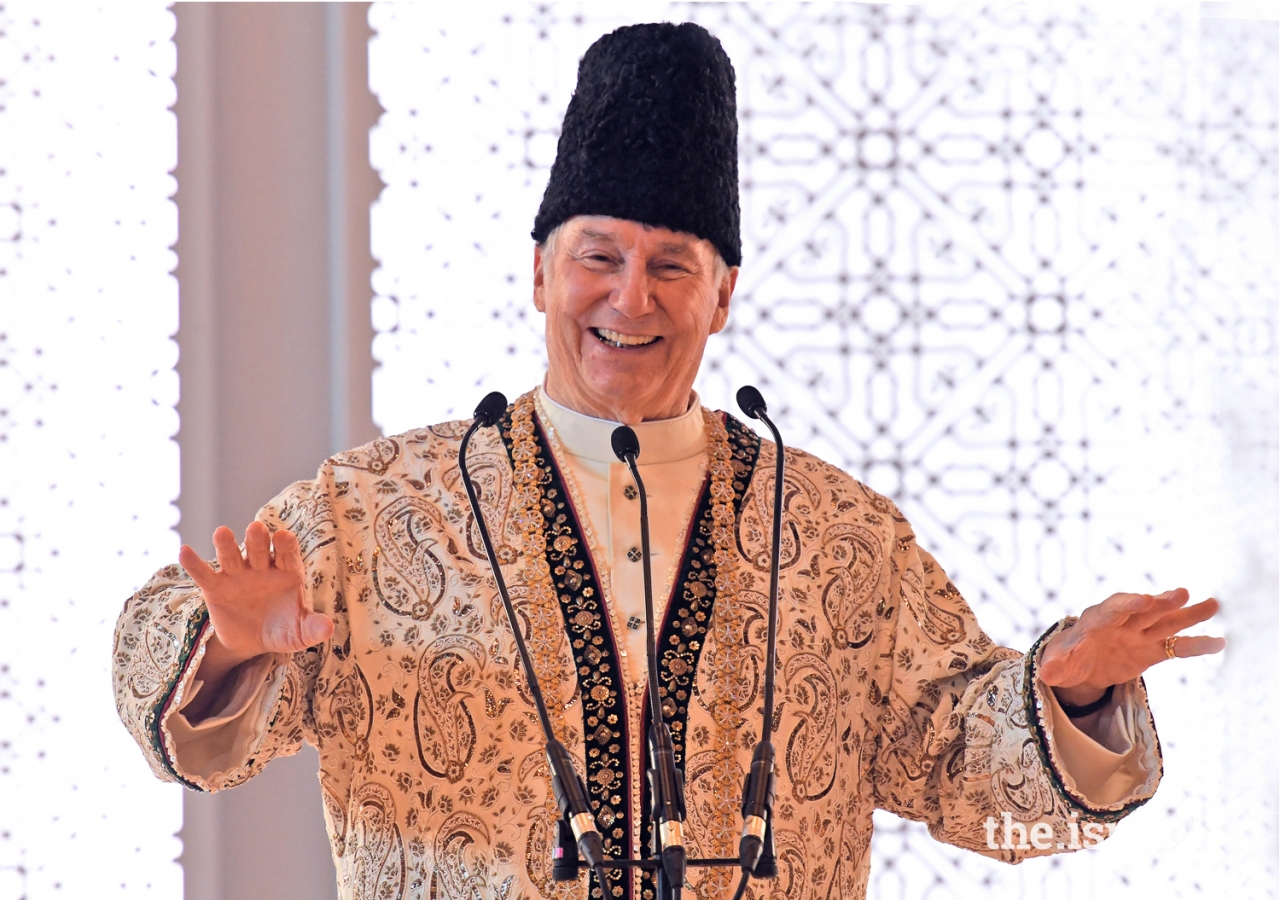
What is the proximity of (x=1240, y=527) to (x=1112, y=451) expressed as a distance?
1.19 feet

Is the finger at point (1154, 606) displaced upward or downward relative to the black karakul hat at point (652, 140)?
downward

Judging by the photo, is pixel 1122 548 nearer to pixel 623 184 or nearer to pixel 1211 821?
pixel 1211 821

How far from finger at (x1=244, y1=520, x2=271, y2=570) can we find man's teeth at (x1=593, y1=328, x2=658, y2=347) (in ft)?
2.38

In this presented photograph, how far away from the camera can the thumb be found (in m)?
1.92

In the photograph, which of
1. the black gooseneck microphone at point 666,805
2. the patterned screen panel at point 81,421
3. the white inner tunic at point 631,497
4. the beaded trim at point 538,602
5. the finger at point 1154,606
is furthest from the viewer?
the patterned screen panel at point 81,421

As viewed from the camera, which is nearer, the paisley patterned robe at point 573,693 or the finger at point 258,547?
the finger at point 258,547

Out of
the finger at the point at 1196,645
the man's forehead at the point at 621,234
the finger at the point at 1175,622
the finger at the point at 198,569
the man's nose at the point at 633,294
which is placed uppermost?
the man's forehead at the point at 621,234

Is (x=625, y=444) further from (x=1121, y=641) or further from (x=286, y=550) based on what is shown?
(x=1121, y=641)

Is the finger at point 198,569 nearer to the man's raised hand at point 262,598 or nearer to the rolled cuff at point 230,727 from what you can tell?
the man's raised hand at point 262,598

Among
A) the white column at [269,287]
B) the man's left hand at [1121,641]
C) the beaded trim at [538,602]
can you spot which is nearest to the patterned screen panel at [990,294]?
the white column at [269,287]

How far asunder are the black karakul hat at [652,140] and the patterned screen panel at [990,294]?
0.88m

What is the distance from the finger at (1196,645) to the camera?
1.96m

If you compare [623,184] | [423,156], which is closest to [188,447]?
[423,156]

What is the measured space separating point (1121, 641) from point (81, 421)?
227cm
